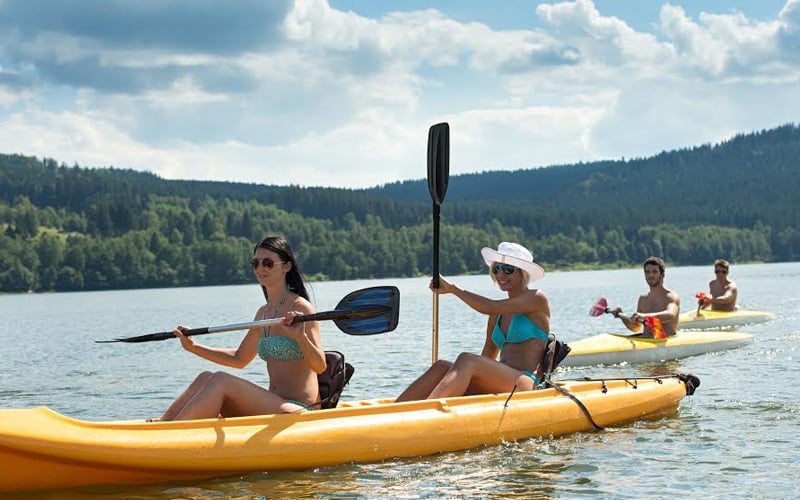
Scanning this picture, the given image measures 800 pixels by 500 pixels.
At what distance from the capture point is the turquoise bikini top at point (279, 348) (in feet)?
28.1

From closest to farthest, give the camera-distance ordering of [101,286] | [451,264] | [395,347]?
[395,347]
[101,286]
[451,264]

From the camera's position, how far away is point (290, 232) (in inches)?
5468

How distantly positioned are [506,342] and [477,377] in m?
0.52

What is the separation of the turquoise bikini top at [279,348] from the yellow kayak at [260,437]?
0.54m

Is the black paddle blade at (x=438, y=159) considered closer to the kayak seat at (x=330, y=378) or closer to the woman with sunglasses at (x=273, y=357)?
the kayak seat at (x=330, y=378)

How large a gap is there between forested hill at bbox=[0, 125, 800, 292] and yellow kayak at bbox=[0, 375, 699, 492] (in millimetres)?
106752

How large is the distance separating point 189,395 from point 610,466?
3.77 meters

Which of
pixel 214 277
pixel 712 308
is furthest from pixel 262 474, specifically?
pixel 214 277

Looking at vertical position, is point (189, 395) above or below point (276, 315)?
below

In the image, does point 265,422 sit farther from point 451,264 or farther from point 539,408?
point 451,264

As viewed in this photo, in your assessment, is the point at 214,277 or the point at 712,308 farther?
the point at 214,277

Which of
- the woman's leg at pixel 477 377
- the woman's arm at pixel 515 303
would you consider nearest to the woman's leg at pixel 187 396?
the woman's leg at pixel 477 377

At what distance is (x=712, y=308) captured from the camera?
2545 cm


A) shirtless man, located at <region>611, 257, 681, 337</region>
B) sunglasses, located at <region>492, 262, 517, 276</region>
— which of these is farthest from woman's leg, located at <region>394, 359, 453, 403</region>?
shirtless man, located at <region>611, 257, 681, 337</region>
